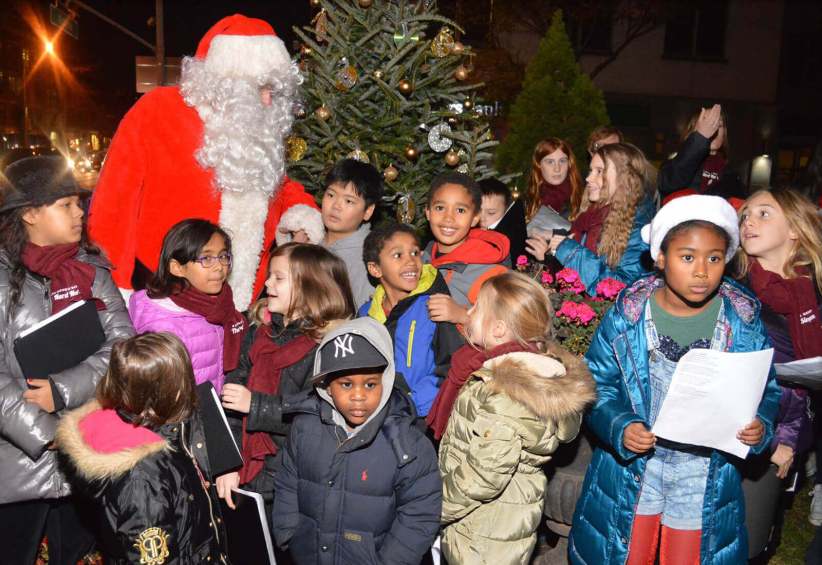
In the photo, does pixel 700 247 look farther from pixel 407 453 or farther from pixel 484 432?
pixel 407 453

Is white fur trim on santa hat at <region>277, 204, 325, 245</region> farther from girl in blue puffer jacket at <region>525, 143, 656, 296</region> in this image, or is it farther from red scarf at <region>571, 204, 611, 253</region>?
red scarf at <region>571, 204, 611, 253</region>

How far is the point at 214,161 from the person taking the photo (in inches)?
183

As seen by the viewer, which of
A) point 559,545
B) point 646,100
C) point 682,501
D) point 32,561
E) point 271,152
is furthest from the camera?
point 646,100

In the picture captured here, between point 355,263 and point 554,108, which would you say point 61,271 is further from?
point 554,108

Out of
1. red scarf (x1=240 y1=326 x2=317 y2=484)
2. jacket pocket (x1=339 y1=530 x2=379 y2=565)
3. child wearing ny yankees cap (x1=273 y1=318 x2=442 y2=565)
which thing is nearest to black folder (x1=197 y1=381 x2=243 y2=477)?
child wearing ny yankees cap (x1=273 y1=318 x2=442 y2=565)

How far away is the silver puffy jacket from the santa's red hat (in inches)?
86.8

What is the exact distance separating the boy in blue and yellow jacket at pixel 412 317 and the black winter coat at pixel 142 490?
116cm

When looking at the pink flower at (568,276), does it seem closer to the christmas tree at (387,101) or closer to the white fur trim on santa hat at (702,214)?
the white fur trim on santa hat at (702,214)

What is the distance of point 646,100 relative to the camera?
27.7 meters

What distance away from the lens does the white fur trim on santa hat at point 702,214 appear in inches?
115

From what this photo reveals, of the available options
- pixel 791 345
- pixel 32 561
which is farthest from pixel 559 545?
pixel 32 561

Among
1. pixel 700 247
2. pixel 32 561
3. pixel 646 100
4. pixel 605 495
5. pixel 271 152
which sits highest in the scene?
pixel 646 100

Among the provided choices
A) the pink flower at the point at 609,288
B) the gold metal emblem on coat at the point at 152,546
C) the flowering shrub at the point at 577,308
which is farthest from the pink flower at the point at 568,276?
the gold metal emblem on coat at the point at 152,546

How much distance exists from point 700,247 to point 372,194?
7.36 feet
